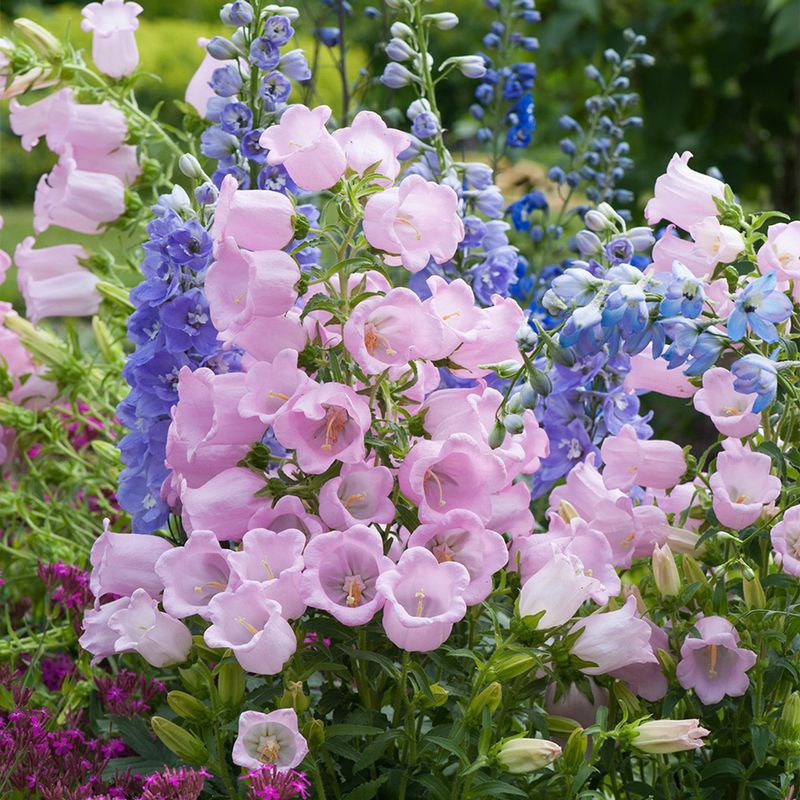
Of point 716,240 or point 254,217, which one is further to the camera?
point 716,240

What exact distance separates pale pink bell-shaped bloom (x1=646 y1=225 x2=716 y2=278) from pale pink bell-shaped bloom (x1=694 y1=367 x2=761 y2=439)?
11cm

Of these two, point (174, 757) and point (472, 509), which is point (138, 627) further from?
point (472, 509)

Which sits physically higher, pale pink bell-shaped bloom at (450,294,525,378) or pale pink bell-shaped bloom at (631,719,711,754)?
pale pink bell-shaped bloom at (450,294,525,378)

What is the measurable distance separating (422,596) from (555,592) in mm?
133

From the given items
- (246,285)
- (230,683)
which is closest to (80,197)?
(246,285)

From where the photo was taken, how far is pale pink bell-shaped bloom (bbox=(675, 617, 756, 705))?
1182 millimetres

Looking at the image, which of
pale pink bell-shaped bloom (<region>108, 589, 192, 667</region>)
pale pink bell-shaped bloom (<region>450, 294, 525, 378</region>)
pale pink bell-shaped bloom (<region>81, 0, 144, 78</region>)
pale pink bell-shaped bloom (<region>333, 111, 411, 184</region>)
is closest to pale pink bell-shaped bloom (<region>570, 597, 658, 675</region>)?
pale pink bell-shaped bloom (<region>450, 294, 525, 378</region>)

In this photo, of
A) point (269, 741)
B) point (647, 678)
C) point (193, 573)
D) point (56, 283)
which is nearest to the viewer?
point (269, 741)

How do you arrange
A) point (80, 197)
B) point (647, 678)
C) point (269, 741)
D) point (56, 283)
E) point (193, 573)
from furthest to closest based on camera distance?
point (56, 283) → point (80, 197) → point (647, 678) → point (193, 573) → point (269, 741)

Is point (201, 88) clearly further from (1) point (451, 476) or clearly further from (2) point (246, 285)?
(1) point (451, 476)

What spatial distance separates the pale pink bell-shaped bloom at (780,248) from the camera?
1228mm

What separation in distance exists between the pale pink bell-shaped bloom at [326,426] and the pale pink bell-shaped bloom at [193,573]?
0.38 feet

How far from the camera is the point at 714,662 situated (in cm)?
120

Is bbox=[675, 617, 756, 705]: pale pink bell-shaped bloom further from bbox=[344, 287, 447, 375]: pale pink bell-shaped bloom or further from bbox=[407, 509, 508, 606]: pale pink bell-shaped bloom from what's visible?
bbox=[344, 287, 447, 375]: pale pink bell-shaped bloom
